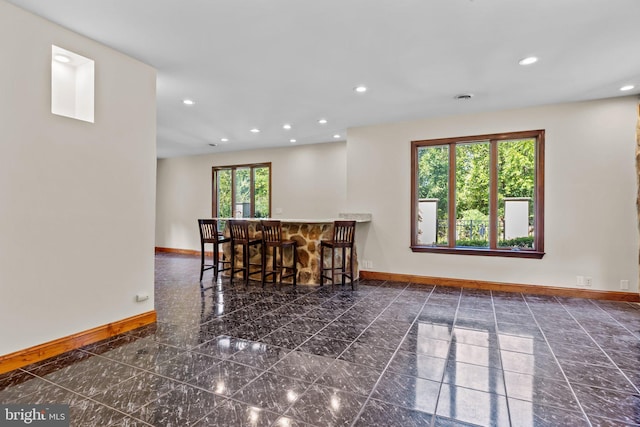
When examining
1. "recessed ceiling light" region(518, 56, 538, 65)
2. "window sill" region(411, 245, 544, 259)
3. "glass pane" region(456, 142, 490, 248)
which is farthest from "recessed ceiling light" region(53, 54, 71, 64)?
"glass pane" region(456, 142, 490, 248)

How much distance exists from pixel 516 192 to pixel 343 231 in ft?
8.84

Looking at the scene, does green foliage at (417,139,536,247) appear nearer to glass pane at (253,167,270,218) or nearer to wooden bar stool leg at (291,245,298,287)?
wooden bar stool leg at (291,245,298,287)

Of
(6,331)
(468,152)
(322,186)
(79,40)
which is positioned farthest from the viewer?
(322,186)

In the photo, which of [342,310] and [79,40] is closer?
[79,40]

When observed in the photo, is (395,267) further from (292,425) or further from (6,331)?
(6,331)

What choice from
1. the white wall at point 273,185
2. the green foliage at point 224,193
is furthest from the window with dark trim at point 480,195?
the green foliage at point 224,193

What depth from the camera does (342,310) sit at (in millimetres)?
3850

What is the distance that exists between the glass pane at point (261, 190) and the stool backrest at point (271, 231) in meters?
2.77

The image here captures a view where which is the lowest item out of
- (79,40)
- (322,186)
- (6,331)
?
(6,331)

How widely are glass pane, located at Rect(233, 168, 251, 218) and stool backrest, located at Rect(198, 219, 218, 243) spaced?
8.33 ft

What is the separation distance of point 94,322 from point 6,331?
616 millimetres

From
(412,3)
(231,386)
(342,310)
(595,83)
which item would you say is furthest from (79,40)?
(595,83)

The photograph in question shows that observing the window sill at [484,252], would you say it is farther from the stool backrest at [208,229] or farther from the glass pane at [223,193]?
the glass pane at [223,193]

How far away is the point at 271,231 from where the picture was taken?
511 centimetres
